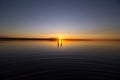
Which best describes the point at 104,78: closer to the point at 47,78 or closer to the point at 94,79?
the point at 94,79

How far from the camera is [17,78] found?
1454 centimetres

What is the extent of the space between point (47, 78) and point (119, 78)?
26.1 ft

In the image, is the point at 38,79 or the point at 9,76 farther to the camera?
the point at 9,76

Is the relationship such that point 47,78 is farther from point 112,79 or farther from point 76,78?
point 112,79

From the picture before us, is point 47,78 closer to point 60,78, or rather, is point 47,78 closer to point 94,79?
point 60,78

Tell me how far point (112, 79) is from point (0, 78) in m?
12.0

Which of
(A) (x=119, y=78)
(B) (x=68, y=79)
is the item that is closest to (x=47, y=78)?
(B) (x=68, y=79)

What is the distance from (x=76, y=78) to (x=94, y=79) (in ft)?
6.36

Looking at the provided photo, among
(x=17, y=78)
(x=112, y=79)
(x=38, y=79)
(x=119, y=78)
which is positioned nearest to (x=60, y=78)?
(x=38, y=79)

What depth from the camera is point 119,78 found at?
14.8 meters

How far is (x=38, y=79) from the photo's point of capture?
14172 millimetres

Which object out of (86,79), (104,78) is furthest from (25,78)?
(104,78)

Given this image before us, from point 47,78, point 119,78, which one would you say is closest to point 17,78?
point 47,78

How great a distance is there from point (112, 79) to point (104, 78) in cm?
83
